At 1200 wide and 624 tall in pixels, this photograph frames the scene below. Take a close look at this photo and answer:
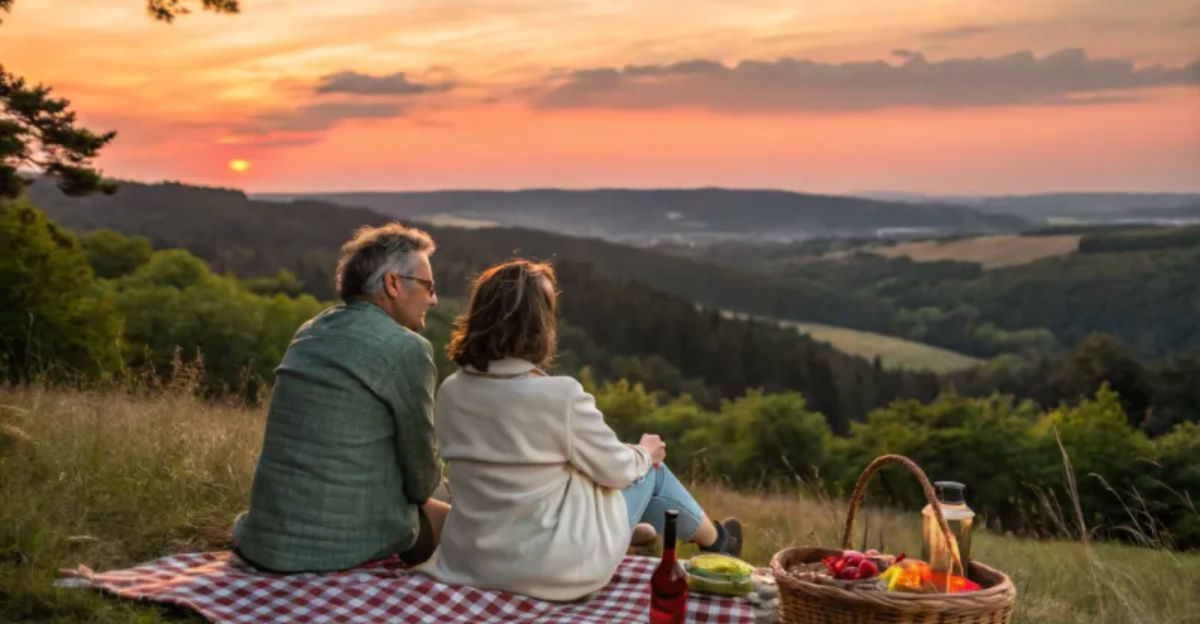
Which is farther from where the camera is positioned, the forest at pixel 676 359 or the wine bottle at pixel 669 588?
the forest at pixel 676 359

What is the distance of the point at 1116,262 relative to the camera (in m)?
74.4

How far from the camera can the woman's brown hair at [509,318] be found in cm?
421

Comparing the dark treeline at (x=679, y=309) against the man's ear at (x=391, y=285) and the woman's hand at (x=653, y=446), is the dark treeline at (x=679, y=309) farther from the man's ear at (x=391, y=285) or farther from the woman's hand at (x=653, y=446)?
the man's ear at (x=391, y=285)

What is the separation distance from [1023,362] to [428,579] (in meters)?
64.8

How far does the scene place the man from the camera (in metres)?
4.52

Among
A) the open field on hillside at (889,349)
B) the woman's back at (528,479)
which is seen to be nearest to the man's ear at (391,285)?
the woman's back at (528,479)

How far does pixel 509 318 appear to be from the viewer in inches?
166

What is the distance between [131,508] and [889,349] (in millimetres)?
73714

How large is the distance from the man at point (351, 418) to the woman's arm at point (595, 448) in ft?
2.26

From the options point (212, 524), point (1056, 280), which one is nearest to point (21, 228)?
point (212, 524)

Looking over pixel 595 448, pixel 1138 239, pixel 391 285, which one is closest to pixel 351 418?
pixel 391 285

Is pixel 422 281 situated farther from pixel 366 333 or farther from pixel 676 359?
pixel 676 359

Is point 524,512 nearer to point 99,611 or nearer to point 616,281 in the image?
point 99,611

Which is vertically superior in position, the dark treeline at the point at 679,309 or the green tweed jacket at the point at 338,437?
the green tweed jacket at the point at 338,437
